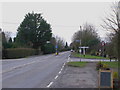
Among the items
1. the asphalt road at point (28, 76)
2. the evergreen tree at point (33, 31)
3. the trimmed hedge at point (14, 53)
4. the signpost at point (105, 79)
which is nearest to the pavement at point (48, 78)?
the asphalt road at point (28, 76)

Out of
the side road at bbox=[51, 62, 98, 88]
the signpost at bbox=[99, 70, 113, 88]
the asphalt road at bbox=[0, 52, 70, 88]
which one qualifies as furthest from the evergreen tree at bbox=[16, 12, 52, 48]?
the signpost at bbox=[99, 70, 113, 88]

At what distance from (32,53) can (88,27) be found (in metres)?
27.8

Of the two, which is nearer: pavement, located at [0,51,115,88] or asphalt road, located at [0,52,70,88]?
pavement, located at [0,51,115,88]

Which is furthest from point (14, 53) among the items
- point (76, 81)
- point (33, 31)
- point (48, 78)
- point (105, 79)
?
point (105, 79)

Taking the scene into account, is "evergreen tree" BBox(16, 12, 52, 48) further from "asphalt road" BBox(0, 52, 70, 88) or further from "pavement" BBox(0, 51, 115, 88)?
"pavement" BBox(0, 51, 115, 88)

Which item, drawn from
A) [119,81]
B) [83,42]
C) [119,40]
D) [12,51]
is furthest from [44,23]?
[119,81]

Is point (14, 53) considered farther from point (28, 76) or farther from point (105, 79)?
point (105, 79)

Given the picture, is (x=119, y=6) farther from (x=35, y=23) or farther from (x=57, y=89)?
(x=35, y=23)

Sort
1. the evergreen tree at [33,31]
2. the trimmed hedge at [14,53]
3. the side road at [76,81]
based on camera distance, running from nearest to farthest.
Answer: the side road at [76,81]
the trimmed hedge at [14,53]
the evergreen tree at [33,31]

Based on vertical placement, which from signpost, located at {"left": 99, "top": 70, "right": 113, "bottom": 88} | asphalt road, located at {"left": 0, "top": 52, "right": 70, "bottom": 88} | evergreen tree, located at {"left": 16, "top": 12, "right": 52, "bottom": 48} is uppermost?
evergreen tree, located at {"left": 16, "top": 12, "right": 52, "bottom": 48}

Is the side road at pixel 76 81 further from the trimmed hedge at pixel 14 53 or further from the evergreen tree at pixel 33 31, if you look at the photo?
the evergreen tree at pixel 33 31

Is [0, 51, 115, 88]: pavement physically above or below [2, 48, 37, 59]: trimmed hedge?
below

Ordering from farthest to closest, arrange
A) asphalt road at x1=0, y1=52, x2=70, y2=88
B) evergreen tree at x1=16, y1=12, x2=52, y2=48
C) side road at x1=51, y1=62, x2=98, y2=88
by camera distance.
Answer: evergreen tree at x1=16, y1=12, x2=52, y2=48, asphalt road at x1=0, y1=52, x2=70, y2=88, side road at x1=51, y1=62, x2=98, y2=88

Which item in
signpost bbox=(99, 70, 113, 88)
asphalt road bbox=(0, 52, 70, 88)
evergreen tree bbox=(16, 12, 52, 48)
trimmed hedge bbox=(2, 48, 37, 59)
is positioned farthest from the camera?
evergreen tree bbox=(16, 12, 52, 48)
